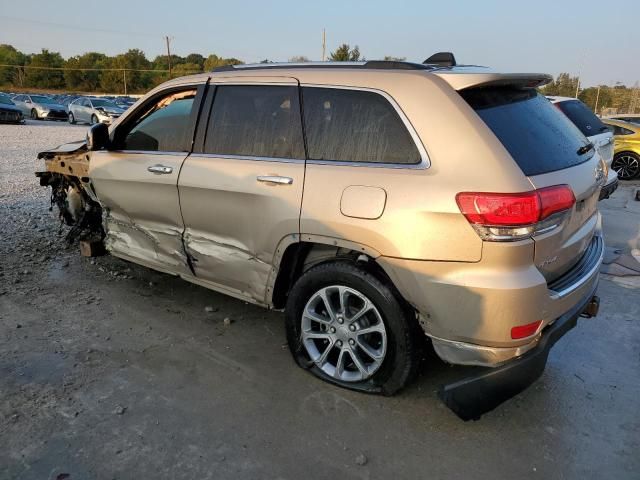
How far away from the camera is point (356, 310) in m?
3.10

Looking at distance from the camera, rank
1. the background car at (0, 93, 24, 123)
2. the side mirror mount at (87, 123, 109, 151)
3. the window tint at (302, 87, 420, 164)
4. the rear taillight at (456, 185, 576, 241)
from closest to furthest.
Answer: the rear taillight at (456, 185, 576, 241) < the window tint at (302, 87, 420, 164) < the side mirror mount at (87, 123, 109, 151) < the background car at (0, 93, 24, 123)

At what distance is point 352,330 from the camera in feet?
10.0

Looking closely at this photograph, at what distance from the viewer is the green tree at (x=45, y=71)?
251ft

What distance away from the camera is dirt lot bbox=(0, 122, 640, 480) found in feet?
8.41

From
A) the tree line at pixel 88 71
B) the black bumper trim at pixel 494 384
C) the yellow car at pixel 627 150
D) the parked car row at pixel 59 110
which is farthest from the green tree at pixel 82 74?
the black bumper trim at pixel 494 384

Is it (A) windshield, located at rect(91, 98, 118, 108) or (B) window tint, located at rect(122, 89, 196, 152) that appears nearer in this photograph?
(B) window tint, located at rect(122, 89, 196, 152)

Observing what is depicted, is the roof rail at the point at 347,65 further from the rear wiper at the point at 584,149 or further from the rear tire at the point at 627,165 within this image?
the rear tire at the point at 627,165

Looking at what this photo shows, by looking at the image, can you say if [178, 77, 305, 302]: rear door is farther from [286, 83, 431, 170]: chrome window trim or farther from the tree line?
the tree line

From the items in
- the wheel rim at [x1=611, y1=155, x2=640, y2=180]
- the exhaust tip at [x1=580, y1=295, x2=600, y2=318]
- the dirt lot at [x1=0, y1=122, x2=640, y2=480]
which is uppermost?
the exhaust tip at [x1=580, y1=295, x2=600, y2=318]

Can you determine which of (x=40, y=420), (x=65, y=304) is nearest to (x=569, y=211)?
(x=40, y=420)

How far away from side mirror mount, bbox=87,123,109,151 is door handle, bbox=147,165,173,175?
25.8 inches

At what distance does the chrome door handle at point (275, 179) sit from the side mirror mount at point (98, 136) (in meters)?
1.80

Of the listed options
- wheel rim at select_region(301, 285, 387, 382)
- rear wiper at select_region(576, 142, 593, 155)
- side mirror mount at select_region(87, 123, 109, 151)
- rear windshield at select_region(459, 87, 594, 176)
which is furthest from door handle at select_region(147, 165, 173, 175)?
rear wiper at select_region(576, 142, 593, 155)

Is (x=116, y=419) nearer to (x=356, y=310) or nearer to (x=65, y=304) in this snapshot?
(x=356, y=310)
